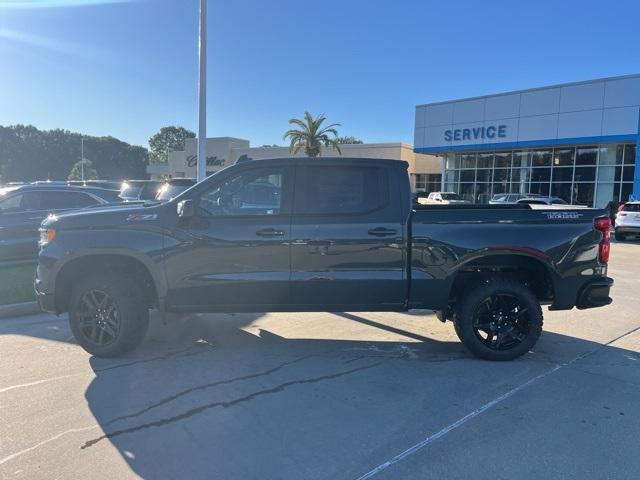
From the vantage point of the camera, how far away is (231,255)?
4.88 m

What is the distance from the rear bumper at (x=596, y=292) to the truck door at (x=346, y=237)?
185 cm

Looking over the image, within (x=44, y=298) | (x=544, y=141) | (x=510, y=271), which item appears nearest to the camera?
(x=44, y=298)

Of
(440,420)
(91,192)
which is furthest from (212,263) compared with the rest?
(91,192)

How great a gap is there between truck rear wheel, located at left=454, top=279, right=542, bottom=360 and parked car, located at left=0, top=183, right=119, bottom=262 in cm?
743

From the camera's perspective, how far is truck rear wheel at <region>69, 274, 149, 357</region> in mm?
4980

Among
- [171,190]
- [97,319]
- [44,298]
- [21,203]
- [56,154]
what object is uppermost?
[56,154]

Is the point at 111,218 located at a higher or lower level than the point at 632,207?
lower

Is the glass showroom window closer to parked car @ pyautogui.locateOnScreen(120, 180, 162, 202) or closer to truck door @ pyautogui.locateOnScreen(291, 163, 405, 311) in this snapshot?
parked car @ pyautogui.locateOnScreen(120, 180, 162, 202)

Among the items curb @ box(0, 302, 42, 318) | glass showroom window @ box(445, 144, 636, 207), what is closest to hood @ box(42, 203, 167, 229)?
curb @ box(0, 302, 42, 318)

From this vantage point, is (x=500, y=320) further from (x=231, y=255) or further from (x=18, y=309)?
(x=18, y=309)

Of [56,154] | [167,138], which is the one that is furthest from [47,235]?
[167,138]

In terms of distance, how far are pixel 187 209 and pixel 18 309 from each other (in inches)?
145

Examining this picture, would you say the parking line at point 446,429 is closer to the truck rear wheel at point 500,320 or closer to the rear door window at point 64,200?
the truck rear wheel at point 500,320

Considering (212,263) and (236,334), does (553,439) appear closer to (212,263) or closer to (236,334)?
(212,263)
